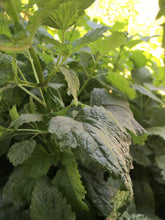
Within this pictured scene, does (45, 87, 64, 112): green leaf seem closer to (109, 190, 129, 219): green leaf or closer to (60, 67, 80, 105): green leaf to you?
(60, 67, 80, 105): green leaf

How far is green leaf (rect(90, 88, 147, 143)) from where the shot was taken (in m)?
0.52

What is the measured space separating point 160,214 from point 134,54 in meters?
0.61

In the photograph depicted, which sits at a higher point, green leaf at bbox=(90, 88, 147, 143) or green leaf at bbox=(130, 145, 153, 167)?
green leaf at bbox=(90, 88, 147, 143)

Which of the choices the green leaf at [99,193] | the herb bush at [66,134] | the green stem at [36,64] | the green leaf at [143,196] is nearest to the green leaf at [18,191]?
the herb bush at [66,134]

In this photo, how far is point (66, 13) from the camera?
0.35 m

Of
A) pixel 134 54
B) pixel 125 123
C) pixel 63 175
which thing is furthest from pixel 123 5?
pixel 63 175

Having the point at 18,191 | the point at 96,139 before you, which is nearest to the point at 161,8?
the point at 96,139

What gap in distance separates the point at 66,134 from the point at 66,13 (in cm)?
20

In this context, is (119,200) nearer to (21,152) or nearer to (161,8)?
(21,152)

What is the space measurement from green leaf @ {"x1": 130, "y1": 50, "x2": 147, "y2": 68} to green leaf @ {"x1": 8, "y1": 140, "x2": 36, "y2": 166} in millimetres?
560

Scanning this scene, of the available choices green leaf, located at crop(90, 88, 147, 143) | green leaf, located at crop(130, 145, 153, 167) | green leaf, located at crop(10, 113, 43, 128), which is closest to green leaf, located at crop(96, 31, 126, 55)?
green leaf, located at crop(90, 88, 147, 143)

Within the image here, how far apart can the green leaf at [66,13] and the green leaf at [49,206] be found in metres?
0.36

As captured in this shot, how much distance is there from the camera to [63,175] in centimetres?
51

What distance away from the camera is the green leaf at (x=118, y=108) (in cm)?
52
